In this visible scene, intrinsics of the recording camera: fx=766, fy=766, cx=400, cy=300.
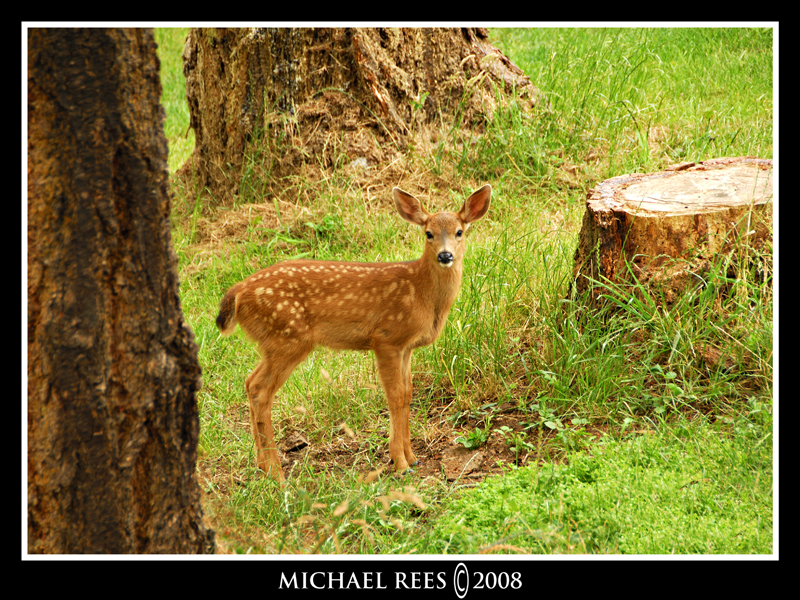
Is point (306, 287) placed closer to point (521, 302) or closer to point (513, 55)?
point (521, 302)

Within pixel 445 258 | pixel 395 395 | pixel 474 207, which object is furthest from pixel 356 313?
pixel 474 207

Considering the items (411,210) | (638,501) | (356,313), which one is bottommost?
(638,501)

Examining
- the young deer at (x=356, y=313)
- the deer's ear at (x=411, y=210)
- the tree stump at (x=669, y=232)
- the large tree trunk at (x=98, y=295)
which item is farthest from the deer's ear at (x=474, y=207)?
the large tree trunk at (x=98, y=295)

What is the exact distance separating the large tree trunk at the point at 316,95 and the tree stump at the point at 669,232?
3.25 m

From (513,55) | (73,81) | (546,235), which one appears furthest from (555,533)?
(513,55)

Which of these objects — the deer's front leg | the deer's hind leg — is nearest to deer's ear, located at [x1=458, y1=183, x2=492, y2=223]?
the deer's front leg

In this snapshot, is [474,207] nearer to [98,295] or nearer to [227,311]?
[227,311]

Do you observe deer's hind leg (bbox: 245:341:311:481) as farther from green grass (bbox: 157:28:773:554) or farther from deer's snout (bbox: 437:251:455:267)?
deer's snout (bbox: 437:251:455:267)

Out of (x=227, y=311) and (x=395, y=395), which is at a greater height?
(x=227, y=311)

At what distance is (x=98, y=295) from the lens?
8.41 ft

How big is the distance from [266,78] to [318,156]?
3.12 feet

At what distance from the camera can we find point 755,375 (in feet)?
14.5

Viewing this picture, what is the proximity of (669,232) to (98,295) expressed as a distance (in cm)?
362

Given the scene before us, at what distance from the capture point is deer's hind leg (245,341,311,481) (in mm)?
4715
